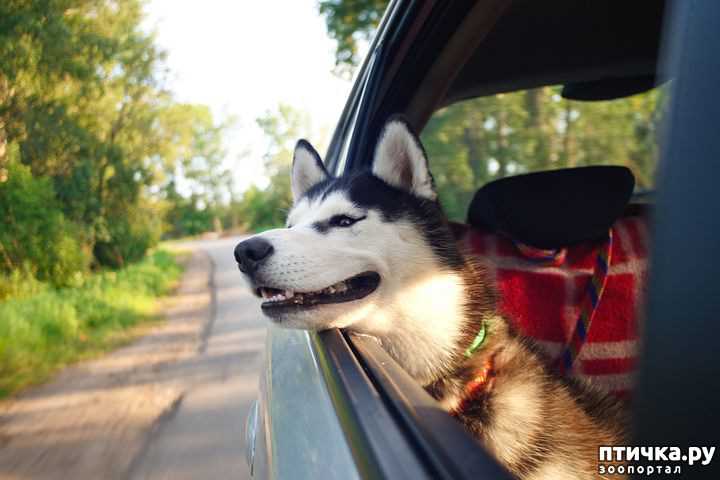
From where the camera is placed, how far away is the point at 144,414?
14.7 feet

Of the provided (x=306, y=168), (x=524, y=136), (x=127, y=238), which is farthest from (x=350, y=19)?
(x=127, y=238)

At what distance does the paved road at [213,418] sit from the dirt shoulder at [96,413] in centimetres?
14

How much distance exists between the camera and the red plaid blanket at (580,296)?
183 cm

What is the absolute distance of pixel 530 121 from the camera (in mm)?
3658

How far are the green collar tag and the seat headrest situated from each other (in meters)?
0.53

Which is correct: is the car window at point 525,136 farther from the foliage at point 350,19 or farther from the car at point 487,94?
the foliage at point 350,19

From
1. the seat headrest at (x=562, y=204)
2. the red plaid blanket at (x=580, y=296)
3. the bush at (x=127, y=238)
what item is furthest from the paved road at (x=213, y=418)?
the bush at (x=127, y=238)

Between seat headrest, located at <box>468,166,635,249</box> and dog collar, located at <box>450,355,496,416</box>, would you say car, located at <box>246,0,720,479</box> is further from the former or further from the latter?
seat headrest, located at <box>468,166,635,249</box>

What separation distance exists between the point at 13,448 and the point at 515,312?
3.96 metres

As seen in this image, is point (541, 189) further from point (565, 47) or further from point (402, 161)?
point (565, 47)

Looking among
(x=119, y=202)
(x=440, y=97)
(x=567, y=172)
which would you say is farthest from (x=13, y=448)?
(x=119, y=202)

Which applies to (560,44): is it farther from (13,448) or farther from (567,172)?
(13,448)

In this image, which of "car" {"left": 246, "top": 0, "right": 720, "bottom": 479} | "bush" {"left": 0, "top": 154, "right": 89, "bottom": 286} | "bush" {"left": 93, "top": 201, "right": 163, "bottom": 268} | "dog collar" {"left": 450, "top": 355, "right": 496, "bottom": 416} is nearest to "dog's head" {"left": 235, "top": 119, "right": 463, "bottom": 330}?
"car" {"left": 246, "top": 0, "right": 720, "bottom": 479}

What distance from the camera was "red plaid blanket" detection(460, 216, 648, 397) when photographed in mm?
1827
